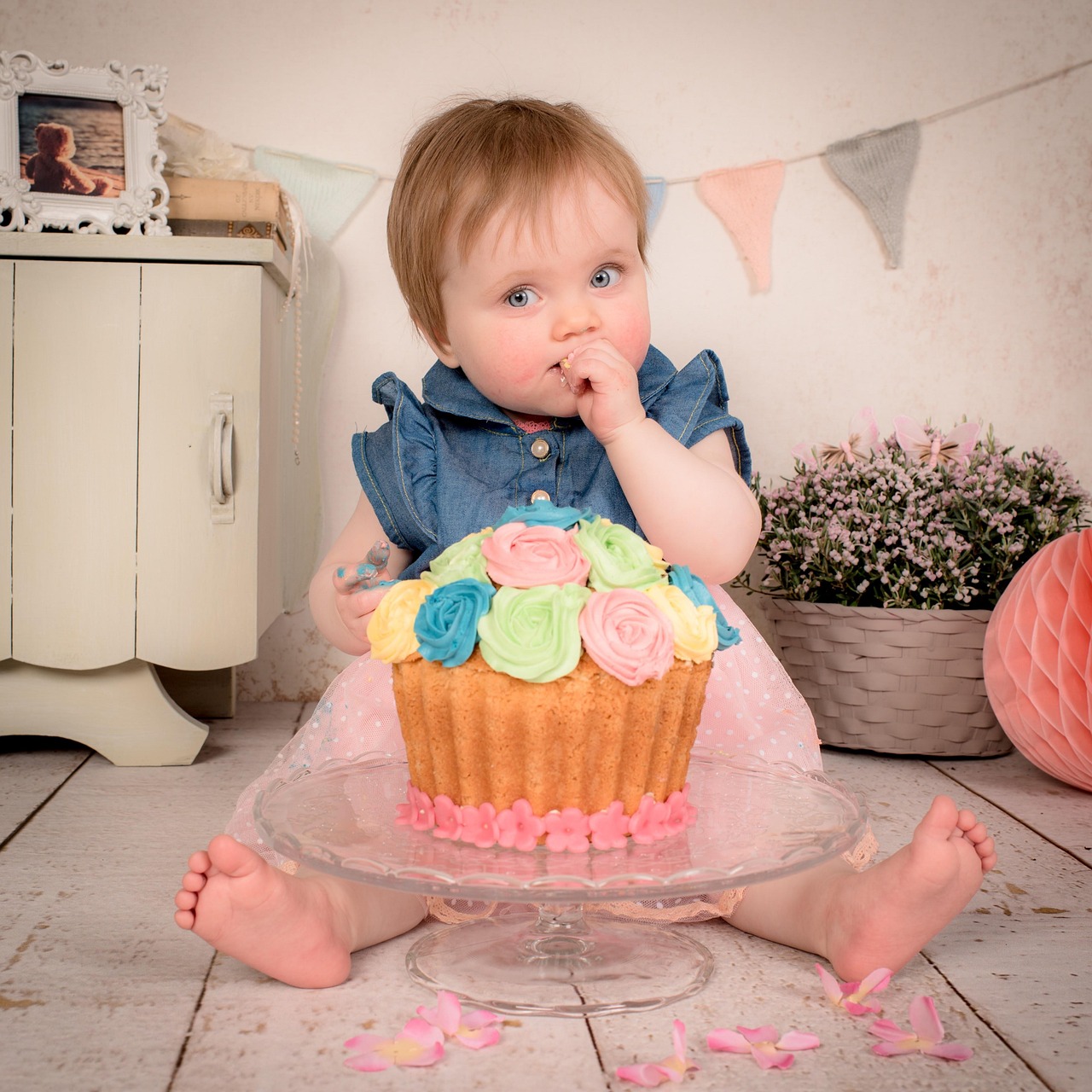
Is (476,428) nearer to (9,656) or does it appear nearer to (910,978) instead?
(910,978)

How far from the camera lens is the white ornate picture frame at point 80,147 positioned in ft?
5.67

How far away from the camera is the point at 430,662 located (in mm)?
915

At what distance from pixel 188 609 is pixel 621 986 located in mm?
1070

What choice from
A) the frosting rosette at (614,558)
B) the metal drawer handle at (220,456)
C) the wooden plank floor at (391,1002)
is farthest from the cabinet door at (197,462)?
the frosting rosette at (614,558)

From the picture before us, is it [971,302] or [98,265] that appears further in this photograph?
[971,302]

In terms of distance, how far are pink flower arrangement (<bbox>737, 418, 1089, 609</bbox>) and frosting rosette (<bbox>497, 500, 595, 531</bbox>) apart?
3.33 feet

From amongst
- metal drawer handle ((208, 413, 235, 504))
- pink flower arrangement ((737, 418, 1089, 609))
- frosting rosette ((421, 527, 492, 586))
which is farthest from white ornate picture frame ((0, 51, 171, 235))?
pink flower arrangement ((737, 418, 1089, 609))

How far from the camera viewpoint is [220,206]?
6.06 feet

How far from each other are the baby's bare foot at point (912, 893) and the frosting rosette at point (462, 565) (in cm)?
41

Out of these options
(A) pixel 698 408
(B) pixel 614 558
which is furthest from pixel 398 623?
(A) pixel 698 408

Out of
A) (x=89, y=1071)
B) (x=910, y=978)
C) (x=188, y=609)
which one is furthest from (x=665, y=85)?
(x=89, y=1071)

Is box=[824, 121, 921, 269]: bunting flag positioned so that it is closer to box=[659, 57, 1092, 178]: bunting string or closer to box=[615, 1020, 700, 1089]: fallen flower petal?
box=[659, 57, 1092, 178]: bunting string

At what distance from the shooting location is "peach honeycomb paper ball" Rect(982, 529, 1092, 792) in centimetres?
162

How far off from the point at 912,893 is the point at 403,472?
0.74 metres
